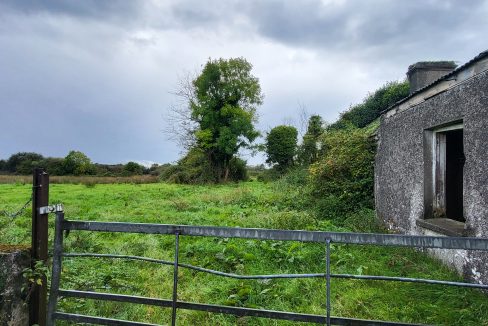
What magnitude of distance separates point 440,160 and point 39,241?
6919mm

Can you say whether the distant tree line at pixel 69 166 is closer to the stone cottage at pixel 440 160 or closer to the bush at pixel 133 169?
the bush at pixel 133 169


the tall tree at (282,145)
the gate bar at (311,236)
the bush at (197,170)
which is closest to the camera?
the gate bar at (311,236)

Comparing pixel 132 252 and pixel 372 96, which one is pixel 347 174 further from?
pixel 372 96

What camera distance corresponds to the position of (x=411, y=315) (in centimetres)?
442

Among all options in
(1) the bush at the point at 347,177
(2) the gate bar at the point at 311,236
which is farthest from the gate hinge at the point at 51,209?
(1) the bush at the point at 347,177

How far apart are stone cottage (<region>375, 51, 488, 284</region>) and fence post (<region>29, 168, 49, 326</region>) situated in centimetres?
564

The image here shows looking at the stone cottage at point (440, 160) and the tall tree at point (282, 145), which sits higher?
the tall tree at point (282, 145)

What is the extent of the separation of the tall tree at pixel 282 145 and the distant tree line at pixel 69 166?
51.2 feet

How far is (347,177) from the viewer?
39.4ft

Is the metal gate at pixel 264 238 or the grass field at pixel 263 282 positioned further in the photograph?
the grass field at pixel 263 282

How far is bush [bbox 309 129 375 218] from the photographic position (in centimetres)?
1115

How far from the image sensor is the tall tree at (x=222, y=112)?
29922 millimetres

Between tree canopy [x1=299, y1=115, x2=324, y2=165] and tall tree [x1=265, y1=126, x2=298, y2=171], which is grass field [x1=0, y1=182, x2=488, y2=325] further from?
tall tree [x1=265, y1=126, x2=298, y2=171]

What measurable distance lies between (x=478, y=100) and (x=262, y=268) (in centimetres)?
435
